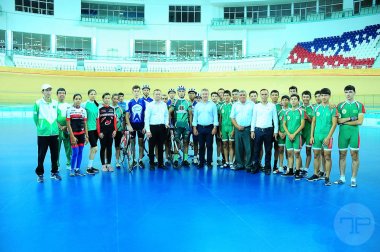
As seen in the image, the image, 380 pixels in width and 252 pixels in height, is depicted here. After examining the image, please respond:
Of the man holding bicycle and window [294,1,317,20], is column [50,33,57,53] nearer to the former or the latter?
window [294,1,317,20]

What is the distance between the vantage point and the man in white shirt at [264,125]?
679 cm

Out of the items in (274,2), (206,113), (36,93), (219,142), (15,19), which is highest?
(274,2)

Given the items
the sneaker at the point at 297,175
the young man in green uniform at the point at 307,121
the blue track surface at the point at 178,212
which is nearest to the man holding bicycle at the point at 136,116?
the blue track surface at the point at 178,212

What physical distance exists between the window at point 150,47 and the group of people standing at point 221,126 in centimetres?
2616

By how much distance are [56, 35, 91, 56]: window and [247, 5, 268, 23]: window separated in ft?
54.2

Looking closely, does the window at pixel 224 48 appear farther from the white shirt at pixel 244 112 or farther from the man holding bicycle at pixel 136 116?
the white shirt at pixel 244 112

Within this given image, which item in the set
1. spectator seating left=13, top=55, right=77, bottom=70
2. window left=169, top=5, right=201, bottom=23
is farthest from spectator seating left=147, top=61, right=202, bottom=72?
spectator seating left=13, top=55, right=77, bottom=70

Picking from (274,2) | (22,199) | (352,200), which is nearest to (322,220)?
(352,200)

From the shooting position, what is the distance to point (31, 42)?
30.9 m

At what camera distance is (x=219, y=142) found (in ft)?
26.0

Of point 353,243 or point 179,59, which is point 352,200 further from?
point 179,59

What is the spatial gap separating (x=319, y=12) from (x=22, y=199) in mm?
32070

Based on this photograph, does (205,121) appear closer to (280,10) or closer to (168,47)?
(168,47)

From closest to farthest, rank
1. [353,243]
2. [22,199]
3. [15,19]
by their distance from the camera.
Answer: [353,243] → [22,199] → [15,19]
